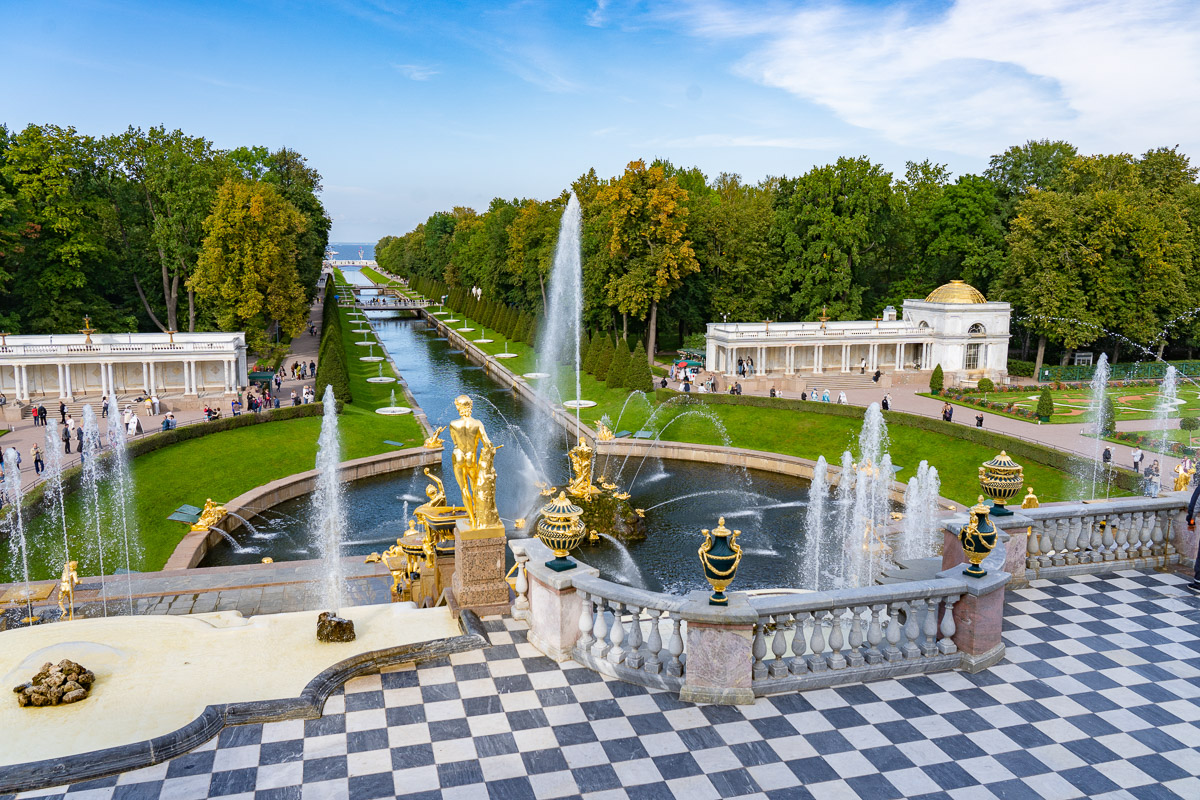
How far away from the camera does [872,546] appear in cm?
2342

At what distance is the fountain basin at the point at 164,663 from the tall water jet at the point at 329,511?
6.29m

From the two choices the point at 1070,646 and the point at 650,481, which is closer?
the point at 1070,646

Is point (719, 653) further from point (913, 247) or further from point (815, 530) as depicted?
point (913, 247)

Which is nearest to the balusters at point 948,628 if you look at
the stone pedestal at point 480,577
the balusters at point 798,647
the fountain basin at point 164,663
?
the balusters at point 798,647

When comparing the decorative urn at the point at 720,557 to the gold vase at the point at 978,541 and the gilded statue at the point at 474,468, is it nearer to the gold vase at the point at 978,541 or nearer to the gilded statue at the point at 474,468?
the gold vase at the point at 978,541

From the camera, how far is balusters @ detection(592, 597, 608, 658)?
10.2 metres

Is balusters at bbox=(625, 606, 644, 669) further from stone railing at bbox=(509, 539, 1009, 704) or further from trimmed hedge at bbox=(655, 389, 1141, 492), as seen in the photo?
trimmed hedge at bbox=(655, 389, 1141, 492)

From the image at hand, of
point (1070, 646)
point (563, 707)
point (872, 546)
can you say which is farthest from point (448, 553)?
point (872, 546)

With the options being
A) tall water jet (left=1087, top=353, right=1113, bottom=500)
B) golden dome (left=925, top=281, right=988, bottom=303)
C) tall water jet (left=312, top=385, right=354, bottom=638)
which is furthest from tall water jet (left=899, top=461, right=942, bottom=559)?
golden dome (left=925, top=281, right=988, bottom=303)

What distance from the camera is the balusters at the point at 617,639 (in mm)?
10047

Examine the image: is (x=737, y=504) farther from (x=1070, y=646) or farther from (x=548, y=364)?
(x=548, y=364)

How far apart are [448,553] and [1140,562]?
438 inches

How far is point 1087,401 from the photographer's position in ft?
161

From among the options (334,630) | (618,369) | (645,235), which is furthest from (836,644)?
(645,235)
